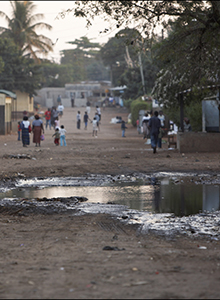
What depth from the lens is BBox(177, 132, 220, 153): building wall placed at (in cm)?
1980

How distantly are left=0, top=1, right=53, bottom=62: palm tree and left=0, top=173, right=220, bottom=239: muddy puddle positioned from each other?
146 feet

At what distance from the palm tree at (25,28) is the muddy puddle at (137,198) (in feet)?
146

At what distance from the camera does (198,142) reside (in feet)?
65.5

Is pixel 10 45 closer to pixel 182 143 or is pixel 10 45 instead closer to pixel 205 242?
pixel 182 143

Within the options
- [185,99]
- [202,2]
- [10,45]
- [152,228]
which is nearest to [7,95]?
[185,99]

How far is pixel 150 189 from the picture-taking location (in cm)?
1132

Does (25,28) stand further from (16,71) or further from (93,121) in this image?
(93,121)

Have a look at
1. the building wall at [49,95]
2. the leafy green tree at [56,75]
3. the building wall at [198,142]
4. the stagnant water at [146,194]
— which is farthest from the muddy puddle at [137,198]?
the leafy green tree at [56,75]

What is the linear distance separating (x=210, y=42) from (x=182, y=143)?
30.5ft

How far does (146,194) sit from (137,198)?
56cm

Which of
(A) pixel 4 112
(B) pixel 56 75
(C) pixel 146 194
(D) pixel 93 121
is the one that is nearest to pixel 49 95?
(B) pixel 56 75

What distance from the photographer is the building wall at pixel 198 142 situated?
779 inches

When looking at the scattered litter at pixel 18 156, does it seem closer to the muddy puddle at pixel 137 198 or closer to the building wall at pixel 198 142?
the muddy puddle at pixel 137 198

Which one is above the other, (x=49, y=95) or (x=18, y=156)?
(x=49, y=95)
